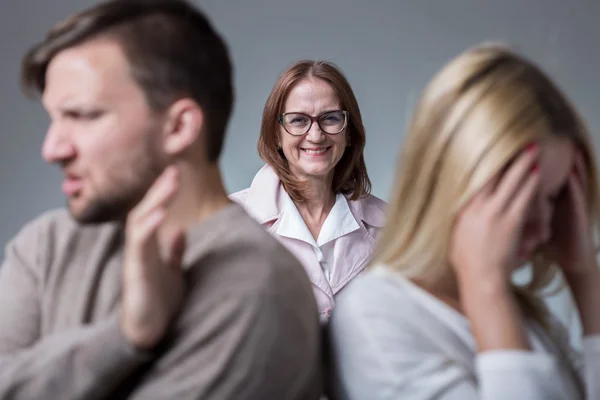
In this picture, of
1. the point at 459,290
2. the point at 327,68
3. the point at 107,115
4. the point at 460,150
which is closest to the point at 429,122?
the point at 460,150

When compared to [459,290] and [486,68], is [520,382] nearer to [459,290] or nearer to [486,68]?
[459,290]

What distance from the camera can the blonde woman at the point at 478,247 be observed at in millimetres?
704

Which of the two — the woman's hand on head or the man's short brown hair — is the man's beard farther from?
the woman's hand on head

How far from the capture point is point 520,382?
68 cm

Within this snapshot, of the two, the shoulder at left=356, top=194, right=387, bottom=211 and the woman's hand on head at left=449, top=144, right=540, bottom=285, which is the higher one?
the woman's hand on head at left=449, top=144, right=540, bottom=285

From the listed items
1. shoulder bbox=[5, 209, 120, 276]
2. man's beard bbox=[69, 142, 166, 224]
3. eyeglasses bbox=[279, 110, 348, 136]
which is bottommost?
eyeglasses bbox=[279, 110, 348, 136]

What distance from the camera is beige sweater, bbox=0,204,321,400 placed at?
0.67 meters

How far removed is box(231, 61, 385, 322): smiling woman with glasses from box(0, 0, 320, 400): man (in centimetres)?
99

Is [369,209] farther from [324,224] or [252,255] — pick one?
[252,255]

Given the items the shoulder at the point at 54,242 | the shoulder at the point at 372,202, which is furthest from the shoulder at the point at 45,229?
the shoulder at the point at 372,202

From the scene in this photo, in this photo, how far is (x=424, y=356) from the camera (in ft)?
2.38

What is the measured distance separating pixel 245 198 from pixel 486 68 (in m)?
1.13

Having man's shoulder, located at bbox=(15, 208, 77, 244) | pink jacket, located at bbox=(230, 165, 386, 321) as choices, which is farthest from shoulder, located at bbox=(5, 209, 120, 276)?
pink jacket, located at bbox=(230, 165, 386, 321)

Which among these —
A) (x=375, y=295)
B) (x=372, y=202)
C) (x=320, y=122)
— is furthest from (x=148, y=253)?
(x=372, y=202)
